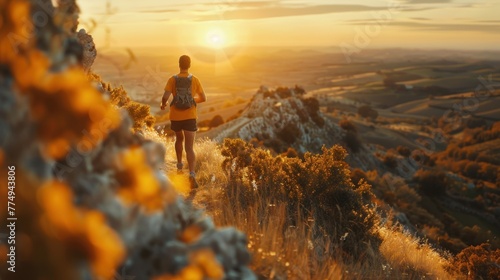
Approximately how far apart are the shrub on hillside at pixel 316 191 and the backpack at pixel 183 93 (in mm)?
1774

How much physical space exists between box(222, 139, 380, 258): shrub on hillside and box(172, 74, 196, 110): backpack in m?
1.77

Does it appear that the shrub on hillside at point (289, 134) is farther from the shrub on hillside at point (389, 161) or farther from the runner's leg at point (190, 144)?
the runner's leg at point (190, 144)

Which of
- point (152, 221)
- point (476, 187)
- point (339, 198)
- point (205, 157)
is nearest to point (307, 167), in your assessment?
point (339, 198)

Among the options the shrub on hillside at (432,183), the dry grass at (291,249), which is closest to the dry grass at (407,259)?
the dry grass at (291,249)

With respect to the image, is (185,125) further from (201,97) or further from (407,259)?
(407,259)

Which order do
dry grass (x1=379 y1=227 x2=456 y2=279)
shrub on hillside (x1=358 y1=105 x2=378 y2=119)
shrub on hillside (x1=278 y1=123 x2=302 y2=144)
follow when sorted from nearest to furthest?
dry grass (x1=379 y1=227 x2=456 y2=279), shrub on hillside (x1=278 y1=123 x2=302 y2=144), shrub on hillside (x1=358 y1=105 x2=378 y2=119)

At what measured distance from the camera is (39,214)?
7.03 ft

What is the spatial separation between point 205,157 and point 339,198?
4.64 m

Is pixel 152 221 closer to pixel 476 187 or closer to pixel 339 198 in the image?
pixel 339 198

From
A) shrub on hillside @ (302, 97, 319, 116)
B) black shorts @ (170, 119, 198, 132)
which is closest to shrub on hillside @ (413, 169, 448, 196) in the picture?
shrub on hillside @ (302, 97, 319, 116)

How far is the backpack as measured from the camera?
24.9ft

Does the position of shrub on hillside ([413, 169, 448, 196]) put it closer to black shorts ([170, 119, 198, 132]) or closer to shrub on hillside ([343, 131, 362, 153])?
shrub on hillside ([343, 131, 362, 153])

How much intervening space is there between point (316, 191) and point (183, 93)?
3189 millimetres

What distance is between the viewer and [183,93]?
7.64 m
